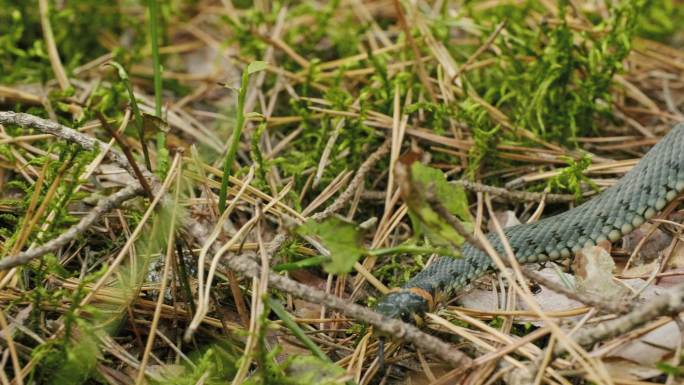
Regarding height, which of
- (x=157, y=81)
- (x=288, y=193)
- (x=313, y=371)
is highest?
(x=157, y=81)

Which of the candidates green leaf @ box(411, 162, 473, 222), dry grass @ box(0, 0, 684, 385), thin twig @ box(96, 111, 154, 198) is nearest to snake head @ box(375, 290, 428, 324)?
dry grass @ box(0, 0, 684, 385)

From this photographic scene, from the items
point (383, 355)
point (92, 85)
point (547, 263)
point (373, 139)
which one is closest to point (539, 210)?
point (547, 263)

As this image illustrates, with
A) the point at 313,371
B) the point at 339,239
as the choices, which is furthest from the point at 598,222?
the point at 313,371

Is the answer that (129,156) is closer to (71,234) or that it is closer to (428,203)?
(71,234)

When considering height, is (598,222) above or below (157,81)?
below

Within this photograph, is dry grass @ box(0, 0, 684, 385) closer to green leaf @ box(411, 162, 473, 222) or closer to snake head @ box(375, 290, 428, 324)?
snake head @ box(375, 290, 428, 324)

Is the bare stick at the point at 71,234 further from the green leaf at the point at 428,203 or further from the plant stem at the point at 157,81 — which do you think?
the green leaf at the point at 428,203

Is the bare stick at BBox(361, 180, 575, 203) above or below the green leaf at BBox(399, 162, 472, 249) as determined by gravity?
below
